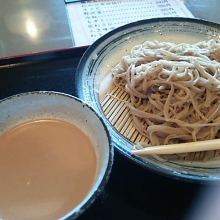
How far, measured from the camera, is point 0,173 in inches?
25.6

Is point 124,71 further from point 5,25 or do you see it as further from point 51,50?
point 5,25

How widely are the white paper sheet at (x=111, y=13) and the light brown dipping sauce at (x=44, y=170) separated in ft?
2.50

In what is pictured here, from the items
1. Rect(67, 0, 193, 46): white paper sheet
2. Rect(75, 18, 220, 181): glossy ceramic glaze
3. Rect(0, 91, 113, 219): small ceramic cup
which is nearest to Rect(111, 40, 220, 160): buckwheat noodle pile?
Rect(75, 18, 220, 181): glossy ceramic glaze

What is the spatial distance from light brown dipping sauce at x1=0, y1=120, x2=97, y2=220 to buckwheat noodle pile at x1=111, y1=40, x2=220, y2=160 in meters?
0.28

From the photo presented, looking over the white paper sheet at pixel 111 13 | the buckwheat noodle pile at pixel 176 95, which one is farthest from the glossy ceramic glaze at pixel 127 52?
the white paper sheet at pixel 111 13

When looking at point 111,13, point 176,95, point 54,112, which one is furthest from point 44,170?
point 111,13

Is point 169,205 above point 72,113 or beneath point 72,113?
beneath

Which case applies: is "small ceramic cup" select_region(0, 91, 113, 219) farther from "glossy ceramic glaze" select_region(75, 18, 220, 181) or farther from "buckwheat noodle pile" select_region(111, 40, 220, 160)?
"buckwheat noodle pile" select_region(111, 40, 220, 160)

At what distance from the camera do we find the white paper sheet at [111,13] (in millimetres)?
1460

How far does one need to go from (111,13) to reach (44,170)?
1.09m

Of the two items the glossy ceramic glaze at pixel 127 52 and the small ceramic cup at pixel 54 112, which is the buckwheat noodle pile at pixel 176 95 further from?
the small ceramic cup at pixel 54 112

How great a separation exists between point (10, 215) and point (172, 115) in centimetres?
52

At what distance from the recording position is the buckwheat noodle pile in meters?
0.91

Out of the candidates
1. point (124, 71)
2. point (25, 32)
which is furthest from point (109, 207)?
point (25, 32)
